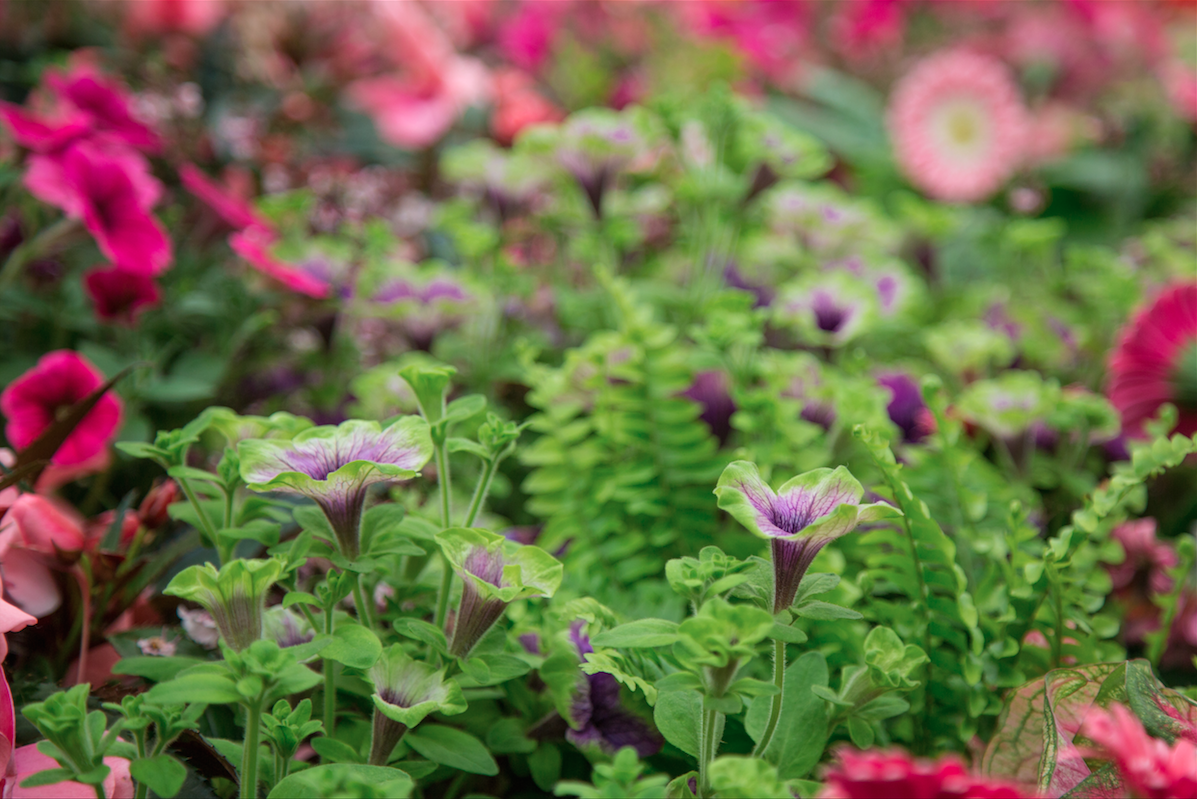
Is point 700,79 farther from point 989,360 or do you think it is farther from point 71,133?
point 71,133

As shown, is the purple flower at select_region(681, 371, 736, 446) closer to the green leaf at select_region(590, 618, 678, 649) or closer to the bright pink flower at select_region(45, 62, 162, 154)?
the green leaf at select_region(590, 618, 678, 649)

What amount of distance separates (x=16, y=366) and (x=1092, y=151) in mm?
1930

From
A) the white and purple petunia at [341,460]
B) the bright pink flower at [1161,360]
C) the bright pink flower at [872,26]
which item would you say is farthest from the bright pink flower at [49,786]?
the bright pink flower at [872,26]

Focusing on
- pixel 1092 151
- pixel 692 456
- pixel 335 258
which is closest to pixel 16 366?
pixel 335 258

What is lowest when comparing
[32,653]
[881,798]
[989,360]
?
[32,653]

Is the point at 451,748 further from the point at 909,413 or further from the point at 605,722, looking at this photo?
the point at 909,413

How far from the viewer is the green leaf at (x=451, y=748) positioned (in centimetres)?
44

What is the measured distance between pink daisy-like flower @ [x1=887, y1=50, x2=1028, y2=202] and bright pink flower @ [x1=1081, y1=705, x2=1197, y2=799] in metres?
1.40

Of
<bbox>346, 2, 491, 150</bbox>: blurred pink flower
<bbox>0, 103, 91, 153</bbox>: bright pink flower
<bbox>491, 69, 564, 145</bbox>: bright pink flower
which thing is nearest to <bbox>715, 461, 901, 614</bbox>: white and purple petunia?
<bbox>0, 103, 91, 153</bbox>: bright pink flower

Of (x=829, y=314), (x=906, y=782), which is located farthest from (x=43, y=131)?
(x=906, y=782)

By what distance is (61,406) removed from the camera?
71 centimetres

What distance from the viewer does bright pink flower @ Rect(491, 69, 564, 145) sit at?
1.40m

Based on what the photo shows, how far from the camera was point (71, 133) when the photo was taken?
2.55 ft

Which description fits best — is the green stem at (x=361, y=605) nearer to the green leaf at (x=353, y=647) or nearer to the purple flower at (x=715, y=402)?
the green leaf at (x=353, y=647)
